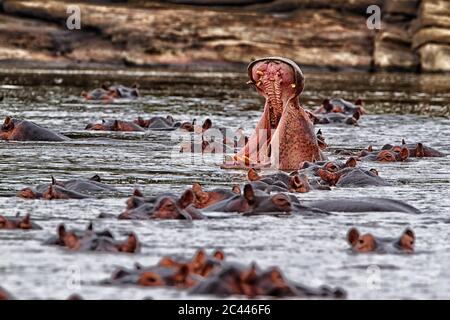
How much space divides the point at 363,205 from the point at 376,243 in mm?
1661

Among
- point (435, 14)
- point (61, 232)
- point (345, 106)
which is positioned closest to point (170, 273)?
point (61, 232)

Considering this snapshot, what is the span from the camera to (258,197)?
998 centimetres

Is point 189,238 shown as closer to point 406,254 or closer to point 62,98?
point 406,254

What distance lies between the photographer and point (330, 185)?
11.7 metres

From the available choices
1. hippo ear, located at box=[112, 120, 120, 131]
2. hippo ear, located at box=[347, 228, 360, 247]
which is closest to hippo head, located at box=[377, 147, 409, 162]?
hippo ear, located at box=[112, 120, 120, 131]

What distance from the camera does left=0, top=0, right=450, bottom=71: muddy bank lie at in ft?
123

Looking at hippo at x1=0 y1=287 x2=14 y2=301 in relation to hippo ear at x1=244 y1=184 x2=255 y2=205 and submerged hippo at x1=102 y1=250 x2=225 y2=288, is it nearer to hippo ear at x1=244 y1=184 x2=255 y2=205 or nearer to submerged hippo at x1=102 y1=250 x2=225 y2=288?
submerged hippo at x1=102 y1=250 x2=225 y2=288

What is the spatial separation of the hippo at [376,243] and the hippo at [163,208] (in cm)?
145

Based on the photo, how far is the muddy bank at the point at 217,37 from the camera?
37562mm

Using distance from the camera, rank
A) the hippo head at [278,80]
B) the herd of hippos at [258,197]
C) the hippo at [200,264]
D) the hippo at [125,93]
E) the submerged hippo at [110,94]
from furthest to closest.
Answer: the hippo at [125,93], the submerged hippo at [110,94], the hippo head at [278,80], the hippo at [200,264], the herd of hippos at [258,197]

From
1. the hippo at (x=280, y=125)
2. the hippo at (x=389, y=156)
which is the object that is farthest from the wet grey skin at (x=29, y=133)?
the hippo at (x=389, y=156)

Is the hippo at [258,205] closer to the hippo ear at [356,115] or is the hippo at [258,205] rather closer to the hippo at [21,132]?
the hippo at [21,132]

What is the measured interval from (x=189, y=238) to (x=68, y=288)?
1642mm
